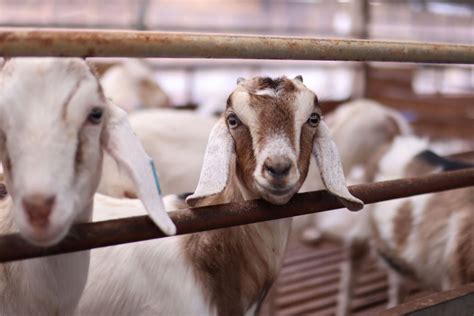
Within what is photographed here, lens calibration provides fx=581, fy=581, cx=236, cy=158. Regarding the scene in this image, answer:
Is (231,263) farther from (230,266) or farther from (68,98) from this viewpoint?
(68,98)

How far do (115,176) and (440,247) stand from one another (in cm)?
168

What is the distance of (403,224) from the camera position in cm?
329

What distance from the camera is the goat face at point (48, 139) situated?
1.22m

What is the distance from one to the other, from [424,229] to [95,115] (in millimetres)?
2225

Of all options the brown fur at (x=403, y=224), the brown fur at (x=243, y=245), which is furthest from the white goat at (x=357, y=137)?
the brown fur at (x=243, y=245)

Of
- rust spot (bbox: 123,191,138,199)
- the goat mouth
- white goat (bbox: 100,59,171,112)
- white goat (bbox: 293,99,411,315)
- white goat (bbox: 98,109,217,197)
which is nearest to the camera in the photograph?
the goat mouth

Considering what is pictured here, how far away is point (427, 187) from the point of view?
1.92m

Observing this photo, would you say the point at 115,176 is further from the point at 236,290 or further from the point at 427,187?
the point at 427,187

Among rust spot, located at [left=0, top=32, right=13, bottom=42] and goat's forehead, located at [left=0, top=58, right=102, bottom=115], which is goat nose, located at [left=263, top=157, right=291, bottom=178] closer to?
goat's forehead, located at [left=0, top=58, right=102, bottom=115]

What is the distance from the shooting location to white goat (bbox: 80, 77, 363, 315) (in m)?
1.76

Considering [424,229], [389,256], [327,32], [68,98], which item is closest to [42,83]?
[68,98]

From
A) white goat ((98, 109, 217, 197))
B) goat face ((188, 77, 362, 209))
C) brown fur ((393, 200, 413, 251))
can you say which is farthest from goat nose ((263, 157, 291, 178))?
white goat ((98, 109, 217, 197))

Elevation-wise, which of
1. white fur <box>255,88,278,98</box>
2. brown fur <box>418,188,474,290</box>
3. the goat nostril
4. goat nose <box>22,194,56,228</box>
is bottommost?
brown fur <box>418,188,474,290</box>

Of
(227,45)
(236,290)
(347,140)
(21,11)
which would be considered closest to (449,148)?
(347,140)
